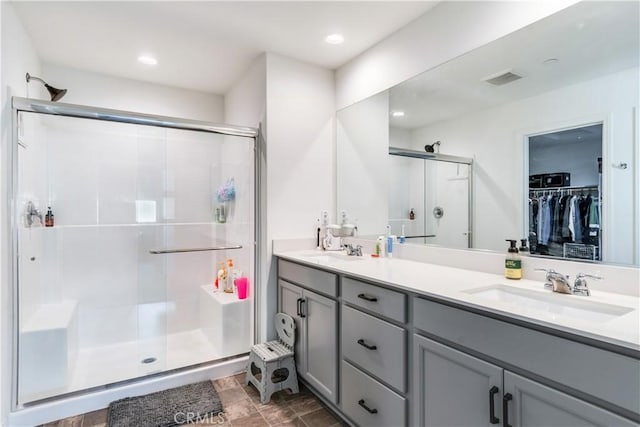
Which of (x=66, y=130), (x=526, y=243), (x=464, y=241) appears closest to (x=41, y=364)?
(x=66, y=130)

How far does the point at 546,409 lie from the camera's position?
979 millimetres

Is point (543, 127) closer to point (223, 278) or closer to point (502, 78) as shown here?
point (502, 78)

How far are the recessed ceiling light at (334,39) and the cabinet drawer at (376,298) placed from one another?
1680mm

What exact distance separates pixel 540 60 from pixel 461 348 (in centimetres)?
138

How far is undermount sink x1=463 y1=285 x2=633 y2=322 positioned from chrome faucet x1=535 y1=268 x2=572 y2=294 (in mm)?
30

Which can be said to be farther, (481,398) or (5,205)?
(5,205)

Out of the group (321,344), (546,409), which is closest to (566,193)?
(546,409)

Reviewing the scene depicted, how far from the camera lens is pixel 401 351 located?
1.44 m

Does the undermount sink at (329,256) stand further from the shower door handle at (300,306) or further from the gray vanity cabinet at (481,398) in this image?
the gray vanity cabinet at (481,398)

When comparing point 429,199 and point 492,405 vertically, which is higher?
point 429,199

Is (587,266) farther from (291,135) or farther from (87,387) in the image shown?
A: (87,387)

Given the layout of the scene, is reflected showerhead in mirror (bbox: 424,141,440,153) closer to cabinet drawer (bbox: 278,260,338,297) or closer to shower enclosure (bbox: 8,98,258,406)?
cabinet drawer (bbox: 278,260,338,297)

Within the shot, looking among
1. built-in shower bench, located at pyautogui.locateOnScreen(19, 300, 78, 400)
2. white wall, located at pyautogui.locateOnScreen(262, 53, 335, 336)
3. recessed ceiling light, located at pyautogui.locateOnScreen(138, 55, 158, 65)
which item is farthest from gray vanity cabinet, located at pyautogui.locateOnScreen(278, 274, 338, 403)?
recessed ceiling light, located at pyautogui.locateOnScreen(138, 55, 158, 65)

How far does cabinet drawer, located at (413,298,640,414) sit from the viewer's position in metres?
0.83
